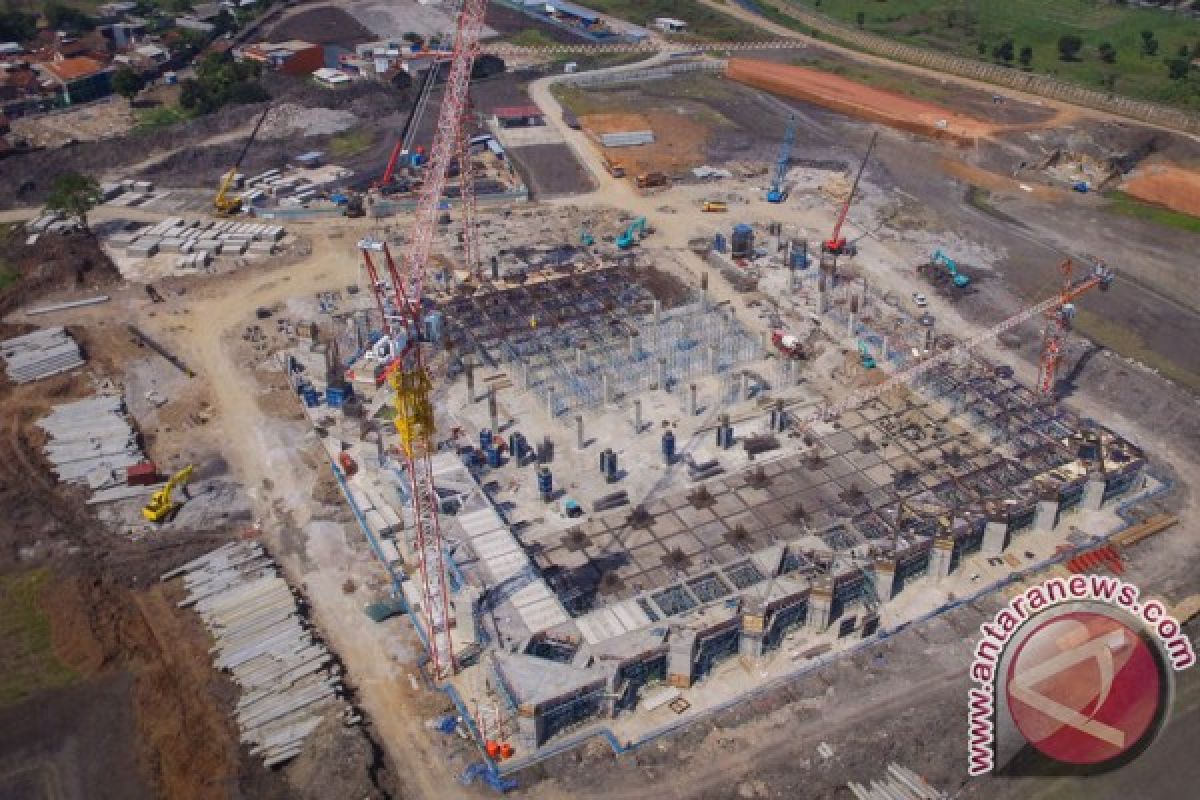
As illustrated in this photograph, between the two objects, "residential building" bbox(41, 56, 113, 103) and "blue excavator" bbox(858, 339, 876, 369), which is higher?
"blue excavator" bbox(858, 339, 876, 369)

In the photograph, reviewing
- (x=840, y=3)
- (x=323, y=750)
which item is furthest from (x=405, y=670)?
(x=840, y=3)

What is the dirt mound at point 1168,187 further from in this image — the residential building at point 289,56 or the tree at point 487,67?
the residential building at point 289,56

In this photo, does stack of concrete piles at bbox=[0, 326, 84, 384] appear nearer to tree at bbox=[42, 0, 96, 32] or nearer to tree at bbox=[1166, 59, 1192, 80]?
tree at bbox=[42, 0, 96, 32]

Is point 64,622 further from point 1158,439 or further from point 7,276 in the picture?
point 1158,439

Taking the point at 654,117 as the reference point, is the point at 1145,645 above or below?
above

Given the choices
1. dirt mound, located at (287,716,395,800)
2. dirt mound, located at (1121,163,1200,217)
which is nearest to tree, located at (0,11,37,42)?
dirt mound, located at (287,716,395,800)

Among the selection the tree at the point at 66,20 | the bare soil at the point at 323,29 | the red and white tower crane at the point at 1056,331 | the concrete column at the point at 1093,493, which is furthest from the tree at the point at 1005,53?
the tree at the point at 66,20

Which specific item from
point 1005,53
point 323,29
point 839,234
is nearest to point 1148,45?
point 1005,53
